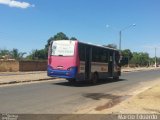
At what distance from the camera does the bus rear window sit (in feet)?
84.7

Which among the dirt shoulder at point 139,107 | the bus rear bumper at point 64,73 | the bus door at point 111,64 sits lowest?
the dirt shoulder at point 139,107

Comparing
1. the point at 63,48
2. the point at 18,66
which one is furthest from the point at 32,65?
the point at 63,48

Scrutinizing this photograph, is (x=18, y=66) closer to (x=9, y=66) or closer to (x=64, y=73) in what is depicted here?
(x=9, y=66)

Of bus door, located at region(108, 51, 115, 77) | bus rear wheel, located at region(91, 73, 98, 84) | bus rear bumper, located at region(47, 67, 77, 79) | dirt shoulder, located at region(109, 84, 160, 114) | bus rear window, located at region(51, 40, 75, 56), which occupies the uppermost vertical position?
bus rear window, located at region(51, 40, 75, 56)

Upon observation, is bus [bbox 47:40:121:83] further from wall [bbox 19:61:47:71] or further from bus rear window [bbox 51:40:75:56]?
wall [bbox 19:61:47:71]

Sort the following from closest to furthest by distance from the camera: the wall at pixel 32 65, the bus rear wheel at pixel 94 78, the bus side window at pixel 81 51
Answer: the bus side window at pixel 81 51 < the bus rear wheel at pixel 94 78 < the wall at pixel 32 65

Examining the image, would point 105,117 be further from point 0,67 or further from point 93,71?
point 0,67

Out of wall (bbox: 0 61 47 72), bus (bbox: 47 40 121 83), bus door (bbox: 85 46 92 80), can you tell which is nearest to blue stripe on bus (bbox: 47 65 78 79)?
bus (bbox: 47 40 121 83)

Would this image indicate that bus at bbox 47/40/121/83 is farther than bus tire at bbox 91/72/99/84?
No

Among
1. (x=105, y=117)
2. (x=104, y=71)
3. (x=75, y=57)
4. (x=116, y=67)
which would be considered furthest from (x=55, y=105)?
(x=116, y=67)

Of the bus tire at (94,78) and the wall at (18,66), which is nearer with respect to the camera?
the bus tire at (94,78)

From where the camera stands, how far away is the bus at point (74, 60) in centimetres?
2568

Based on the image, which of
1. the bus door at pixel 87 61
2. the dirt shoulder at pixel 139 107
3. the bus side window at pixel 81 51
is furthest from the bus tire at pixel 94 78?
the dirt shoulder at pixel 139 107

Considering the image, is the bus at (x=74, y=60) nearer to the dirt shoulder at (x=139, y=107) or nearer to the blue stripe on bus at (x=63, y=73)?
the blue stripe on bus at (x=63, y=73)
